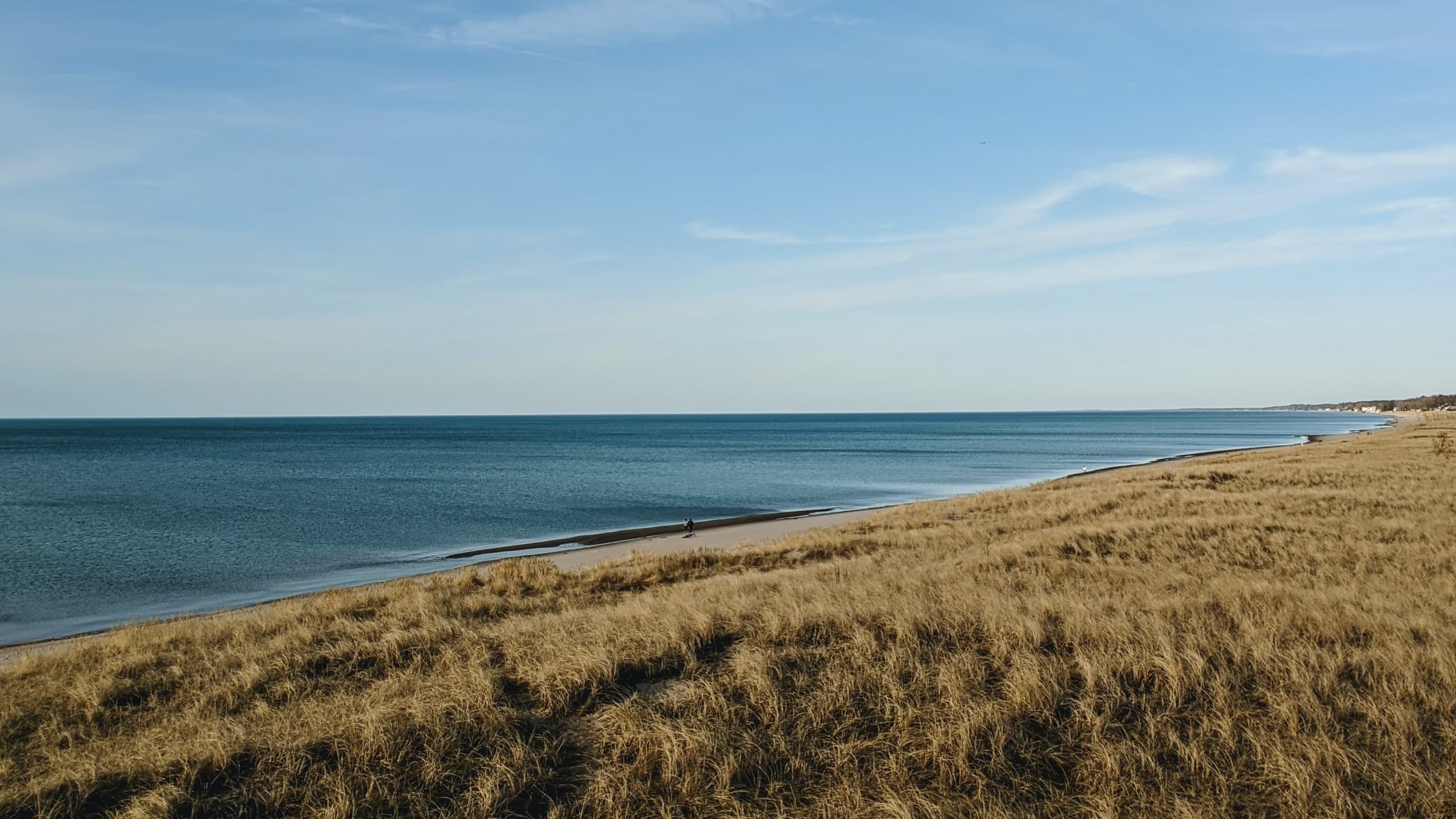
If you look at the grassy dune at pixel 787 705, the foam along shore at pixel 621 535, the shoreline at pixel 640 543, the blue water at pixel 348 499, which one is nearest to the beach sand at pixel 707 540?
the shoreline at pixel 640 543

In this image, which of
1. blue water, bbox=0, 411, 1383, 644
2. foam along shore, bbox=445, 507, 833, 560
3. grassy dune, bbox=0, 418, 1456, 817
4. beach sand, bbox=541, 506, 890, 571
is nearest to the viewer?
grassy dune, bbox=0, 418, 1456, 817

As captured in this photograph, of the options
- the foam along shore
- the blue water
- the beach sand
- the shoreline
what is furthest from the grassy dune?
the foam along shore

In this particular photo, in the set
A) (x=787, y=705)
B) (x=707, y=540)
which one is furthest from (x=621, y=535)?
(x=787, y=705)

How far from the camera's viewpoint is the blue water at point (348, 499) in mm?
24609

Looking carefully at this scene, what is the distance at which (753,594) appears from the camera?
12.9m

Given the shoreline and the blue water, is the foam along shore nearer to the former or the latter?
the shoreline

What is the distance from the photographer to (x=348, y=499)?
48.6m

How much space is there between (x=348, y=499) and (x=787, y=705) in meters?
46.4

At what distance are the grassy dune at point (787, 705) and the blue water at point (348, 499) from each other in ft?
42.3

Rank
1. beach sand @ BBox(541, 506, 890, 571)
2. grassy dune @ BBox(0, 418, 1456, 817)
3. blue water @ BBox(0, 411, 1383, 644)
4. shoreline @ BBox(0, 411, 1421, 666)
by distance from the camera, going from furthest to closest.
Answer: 1. beach sand @ BBox(541, 506, 890, 571)
2. blue water @ BBox(0, 411, 1383, 644)
3. shoreline @ BBox(0, 411, 1421, 666)
4. grassy dune @ BBox(0, 418, 1456, 817)

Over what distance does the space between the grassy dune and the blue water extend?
12881 mm

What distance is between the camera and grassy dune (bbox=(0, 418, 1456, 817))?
666cm

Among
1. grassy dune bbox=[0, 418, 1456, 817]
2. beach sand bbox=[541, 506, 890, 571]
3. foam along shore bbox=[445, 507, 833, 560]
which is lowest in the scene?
foam along shore bbox=[445, 507, 833, 560]

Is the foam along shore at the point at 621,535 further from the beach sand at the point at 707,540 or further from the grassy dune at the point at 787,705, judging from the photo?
the grassy dune at the point at 787,705
